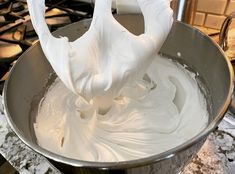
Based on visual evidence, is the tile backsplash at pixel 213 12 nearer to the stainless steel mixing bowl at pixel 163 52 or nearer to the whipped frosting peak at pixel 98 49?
the stainless steel mixing bowl at pixel 163 52

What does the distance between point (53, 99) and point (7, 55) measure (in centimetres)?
18

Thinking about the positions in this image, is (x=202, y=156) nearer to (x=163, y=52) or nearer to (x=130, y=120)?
(x=130, y=120)

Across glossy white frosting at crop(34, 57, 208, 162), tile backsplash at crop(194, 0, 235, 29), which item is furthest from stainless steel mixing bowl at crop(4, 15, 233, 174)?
tile backsplash at crop(194, 0, 235, 29)

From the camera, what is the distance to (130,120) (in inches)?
20.2

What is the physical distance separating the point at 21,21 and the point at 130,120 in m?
0.45

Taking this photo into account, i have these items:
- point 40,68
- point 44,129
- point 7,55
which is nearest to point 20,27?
point 7,55

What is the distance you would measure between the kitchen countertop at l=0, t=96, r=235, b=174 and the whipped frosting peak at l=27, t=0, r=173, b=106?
147mm

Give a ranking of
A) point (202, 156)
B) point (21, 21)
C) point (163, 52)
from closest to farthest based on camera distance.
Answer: point (202, 156)
point (163, 52)
point (21, 21)

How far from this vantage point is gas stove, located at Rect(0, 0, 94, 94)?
650 mm

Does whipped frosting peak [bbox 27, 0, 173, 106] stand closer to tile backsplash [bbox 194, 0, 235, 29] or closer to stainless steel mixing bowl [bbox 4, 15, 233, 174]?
stainless steel mixing bowl [bbox 4, 15, 233, 174]

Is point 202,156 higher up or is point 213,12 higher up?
point 213,12

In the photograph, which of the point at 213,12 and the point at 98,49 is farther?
the point at 213,12

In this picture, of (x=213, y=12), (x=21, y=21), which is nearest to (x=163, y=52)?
(x=213, y=12)

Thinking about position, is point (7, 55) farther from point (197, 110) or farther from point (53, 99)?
point (197, 110)
